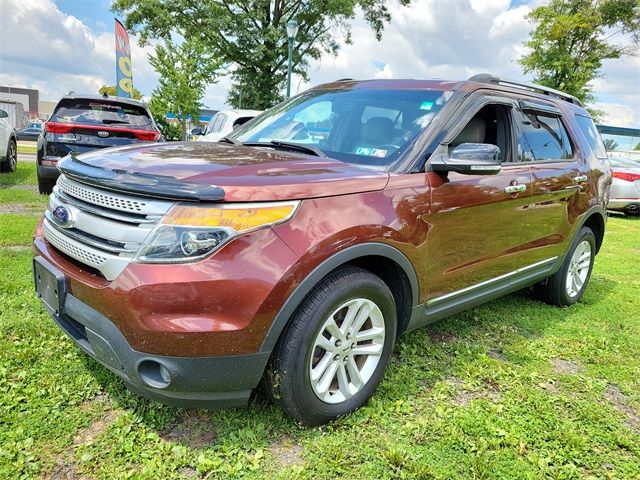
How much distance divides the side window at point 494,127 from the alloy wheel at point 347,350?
1.57 meters

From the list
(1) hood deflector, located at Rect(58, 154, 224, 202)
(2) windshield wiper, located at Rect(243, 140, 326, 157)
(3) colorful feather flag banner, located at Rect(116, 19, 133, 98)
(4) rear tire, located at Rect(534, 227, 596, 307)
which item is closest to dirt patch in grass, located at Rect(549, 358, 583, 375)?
(4) rear tire, located at Rect(534, 227, 596, 307)

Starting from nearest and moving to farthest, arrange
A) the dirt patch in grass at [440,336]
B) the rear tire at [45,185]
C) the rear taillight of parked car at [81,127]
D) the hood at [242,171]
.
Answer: the hood at [242,171], the dirt patch in grass at [440,336], the rear taillight of parked car at [81,127], the rear tire at [45,185]

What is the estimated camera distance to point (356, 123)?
320 centimetres

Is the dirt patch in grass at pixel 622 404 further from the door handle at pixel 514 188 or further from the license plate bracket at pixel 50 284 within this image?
the license plate bracket at pixel 50 284

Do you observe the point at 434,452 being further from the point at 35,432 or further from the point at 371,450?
the point at 35,432

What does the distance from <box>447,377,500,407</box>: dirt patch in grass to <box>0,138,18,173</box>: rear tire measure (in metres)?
10.4

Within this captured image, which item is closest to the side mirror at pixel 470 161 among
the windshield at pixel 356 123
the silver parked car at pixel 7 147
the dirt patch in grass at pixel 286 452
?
the windshield at pixel 356 123

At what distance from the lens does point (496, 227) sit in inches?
130

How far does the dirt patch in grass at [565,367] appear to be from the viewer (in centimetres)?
338

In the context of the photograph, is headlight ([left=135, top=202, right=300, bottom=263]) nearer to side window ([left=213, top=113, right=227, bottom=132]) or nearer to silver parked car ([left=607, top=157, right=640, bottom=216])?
side window ([left=213, top=113, right=227, bottom=132])

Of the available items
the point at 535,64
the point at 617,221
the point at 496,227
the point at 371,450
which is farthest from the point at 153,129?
the point at 535,64

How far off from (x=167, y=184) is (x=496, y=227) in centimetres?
218

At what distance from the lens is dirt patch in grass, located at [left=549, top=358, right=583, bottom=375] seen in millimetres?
3377

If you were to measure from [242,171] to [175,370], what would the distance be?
0.89 metres
